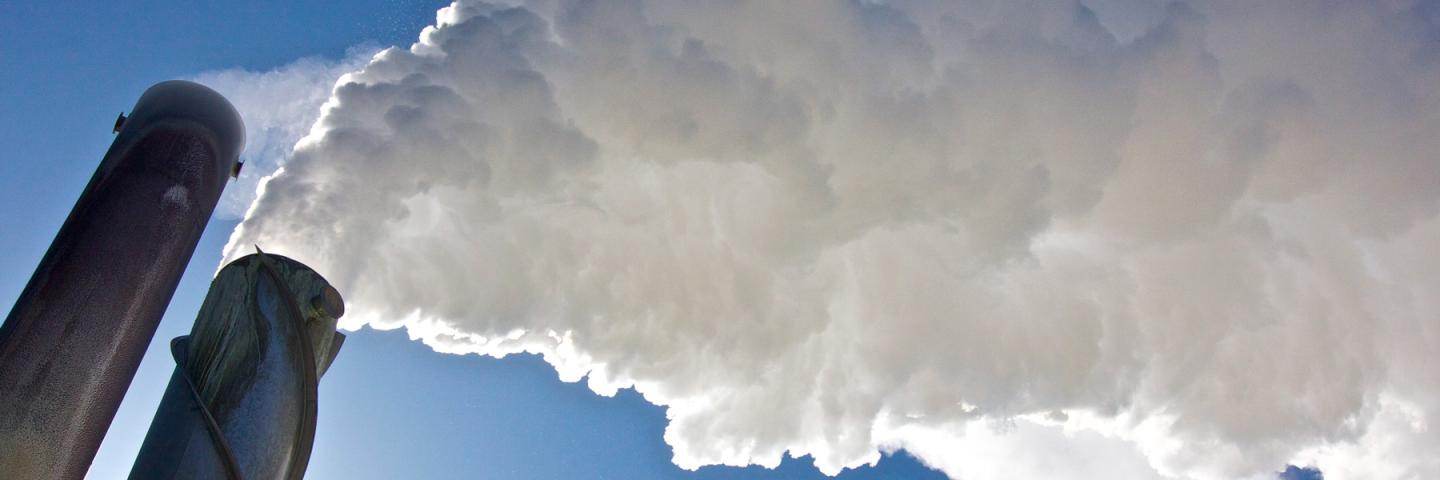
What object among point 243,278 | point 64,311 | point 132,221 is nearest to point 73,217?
point 132,221

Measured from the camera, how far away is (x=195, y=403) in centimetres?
834

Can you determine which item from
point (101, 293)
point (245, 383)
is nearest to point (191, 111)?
point (101, 293)

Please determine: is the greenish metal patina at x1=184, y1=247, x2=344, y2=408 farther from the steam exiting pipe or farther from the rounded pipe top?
the rounded pipe top

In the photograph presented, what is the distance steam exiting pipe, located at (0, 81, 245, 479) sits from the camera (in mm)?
8070

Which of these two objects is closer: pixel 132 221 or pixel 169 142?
pixel 132 221

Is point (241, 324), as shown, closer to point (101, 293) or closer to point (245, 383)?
point (245, 383)

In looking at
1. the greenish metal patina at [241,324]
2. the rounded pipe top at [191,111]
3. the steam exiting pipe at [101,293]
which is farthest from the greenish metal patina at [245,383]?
the rounded pipe top at [191,111]

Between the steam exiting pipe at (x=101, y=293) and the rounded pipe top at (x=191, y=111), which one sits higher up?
the rounded pipe top at (x=191, y=111)

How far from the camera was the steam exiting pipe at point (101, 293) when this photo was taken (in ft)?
26.5

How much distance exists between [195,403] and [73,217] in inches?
97.5

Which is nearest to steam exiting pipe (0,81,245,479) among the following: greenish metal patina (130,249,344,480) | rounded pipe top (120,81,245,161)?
rounded pipe top (120,81,245,161)

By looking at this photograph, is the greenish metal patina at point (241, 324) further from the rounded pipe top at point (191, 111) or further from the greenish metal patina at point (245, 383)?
the rounded pipe top at point (191, 111)

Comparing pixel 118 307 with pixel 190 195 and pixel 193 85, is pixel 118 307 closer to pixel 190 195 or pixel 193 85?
pixel 190 195

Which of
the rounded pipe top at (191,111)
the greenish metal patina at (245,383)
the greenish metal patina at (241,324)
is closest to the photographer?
the greenish metal patina at (245,383)
